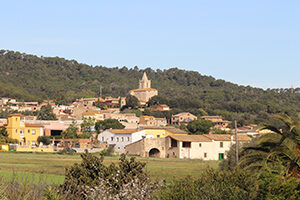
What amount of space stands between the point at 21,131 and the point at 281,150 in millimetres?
64861

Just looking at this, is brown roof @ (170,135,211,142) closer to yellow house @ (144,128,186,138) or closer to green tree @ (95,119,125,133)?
yellow house @ (144,128,186,138)

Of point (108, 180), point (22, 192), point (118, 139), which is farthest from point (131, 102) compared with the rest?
point (22, 192)

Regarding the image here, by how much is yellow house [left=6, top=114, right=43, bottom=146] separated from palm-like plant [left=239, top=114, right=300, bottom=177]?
6217 cm

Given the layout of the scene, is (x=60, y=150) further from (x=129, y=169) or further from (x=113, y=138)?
(x=129, y=169)

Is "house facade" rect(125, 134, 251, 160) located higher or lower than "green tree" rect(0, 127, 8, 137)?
lower

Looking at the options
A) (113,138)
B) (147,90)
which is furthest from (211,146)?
(147,90)

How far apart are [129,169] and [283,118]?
6.39m

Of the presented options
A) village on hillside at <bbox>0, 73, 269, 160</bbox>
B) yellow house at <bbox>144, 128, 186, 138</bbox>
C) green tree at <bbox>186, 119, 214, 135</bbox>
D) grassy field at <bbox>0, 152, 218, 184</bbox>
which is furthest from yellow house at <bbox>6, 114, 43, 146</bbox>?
grassy field at <bbox>0, 152, 218, 184</bbox>

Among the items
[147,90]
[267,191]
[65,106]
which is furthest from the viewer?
[147,90]

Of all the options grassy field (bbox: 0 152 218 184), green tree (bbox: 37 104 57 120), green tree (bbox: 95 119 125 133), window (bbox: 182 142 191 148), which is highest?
green tree (bbox: 37 104 57 120)

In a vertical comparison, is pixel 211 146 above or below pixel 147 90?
below

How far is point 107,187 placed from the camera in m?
18.1

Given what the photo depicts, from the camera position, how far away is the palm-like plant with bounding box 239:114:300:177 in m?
16.7

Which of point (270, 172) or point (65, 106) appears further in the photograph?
point (65, 106)
